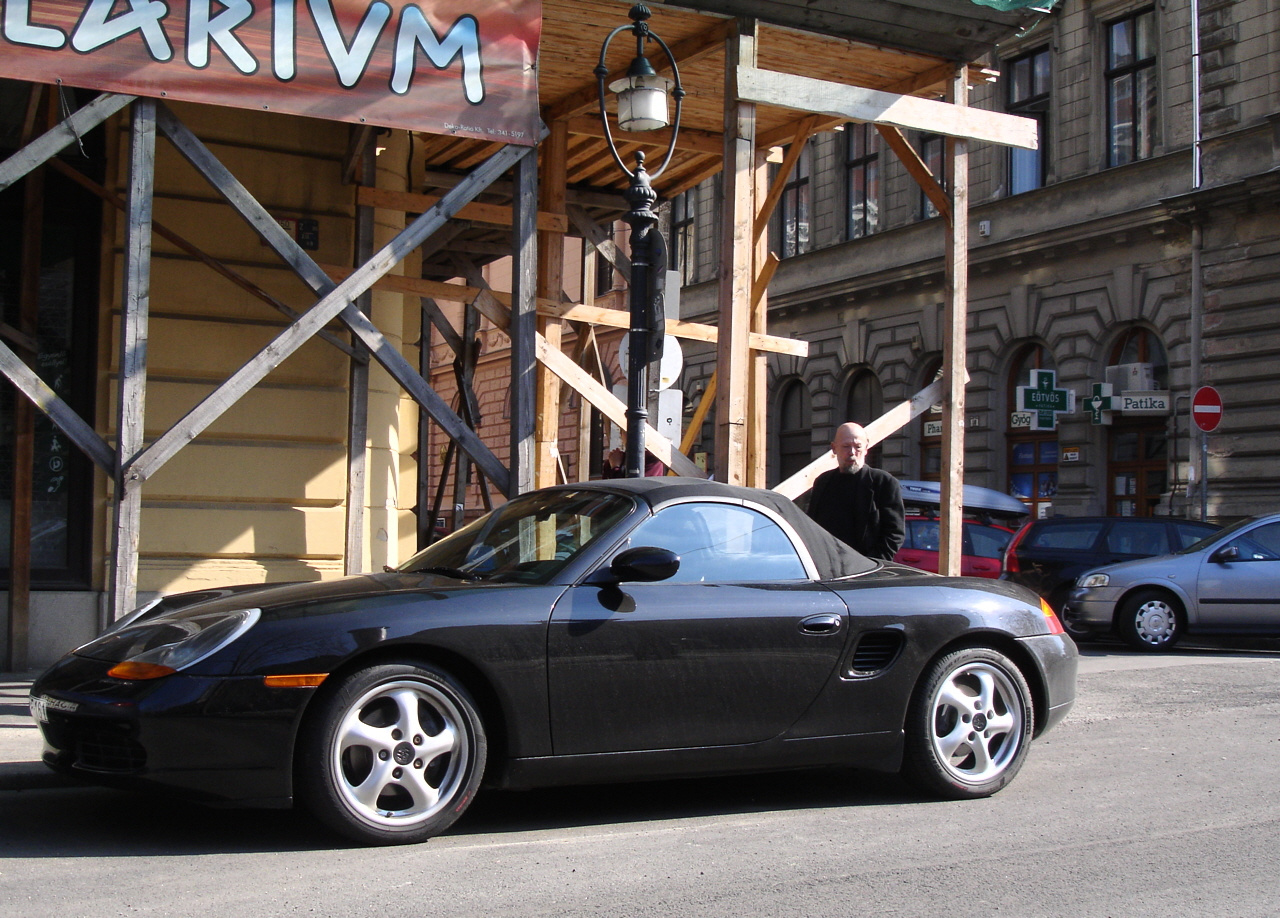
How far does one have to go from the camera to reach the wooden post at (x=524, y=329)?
864cm

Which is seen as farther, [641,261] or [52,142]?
[641,261]

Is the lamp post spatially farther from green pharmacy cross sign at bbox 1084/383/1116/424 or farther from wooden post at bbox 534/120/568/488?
green pharmacy cross sign at bbox 1084/383/1116/424

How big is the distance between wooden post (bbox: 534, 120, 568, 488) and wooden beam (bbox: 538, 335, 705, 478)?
42.9 inches

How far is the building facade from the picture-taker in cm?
2339

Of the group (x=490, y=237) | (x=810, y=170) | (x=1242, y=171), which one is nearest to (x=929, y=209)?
(x=810, y=170)

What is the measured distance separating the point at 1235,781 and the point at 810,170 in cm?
2985

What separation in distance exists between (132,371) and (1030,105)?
2492cm

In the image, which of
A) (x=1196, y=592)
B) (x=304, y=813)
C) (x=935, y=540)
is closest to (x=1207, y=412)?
(x=935, y=540)

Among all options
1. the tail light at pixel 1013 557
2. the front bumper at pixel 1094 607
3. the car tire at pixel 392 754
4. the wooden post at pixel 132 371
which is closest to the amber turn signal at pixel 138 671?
the car tire at pixel 392 754

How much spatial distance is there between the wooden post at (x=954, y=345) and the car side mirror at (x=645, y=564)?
5.63 m

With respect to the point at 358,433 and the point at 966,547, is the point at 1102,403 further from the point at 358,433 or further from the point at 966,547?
the point at 358,433

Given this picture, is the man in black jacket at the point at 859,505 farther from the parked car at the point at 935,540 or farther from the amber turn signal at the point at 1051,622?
the parked car at the point at 935,540

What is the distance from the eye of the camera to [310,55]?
798cm

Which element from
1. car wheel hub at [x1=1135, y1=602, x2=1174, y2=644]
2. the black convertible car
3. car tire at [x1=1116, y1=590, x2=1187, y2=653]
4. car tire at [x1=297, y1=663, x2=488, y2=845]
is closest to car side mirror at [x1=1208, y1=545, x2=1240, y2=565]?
car tire at [x1=1116, y1=590, x2=1187, y2=653]
